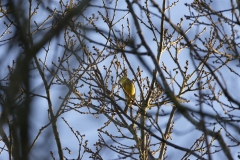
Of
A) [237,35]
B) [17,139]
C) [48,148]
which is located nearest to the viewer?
[17,139]

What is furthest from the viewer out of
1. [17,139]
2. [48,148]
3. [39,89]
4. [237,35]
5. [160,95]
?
[160,95]

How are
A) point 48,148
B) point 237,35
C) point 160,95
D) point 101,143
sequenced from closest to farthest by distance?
point 48,148 < point 237,35 < point 160,95 < point 101,143

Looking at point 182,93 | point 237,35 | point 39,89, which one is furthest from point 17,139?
point 182,93

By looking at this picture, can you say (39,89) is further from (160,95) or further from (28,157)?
(160,95)

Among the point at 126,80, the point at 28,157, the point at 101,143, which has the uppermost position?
the point at 126,80

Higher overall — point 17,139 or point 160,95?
point 160,95

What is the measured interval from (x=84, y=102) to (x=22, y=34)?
4.62m

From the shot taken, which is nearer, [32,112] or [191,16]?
[32,112]

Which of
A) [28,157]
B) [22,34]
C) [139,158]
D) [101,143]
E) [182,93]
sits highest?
[182,93]

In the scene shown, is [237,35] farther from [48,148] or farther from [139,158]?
[48,148]

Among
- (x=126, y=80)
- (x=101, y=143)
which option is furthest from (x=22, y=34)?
(x=126, y=80)

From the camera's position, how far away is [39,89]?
1433 mm

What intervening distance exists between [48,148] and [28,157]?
0.10 m

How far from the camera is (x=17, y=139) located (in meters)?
1.08
